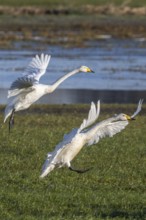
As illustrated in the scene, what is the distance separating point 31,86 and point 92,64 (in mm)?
15999

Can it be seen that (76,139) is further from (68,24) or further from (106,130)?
(68,24)

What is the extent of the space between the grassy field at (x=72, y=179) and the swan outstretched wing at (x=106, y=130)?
0.53 metres

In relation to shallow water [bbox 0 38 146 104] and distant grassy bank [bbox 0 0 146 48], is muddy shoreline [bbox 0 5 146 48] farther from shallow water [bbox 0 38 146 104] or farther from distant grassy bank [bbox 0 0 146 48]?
shallow water [bbox 0 38 146 104]

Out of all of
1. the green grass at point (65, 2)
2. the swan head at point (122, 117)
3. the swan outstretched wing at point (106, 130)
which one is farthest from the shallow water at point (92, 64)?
the green grass at point (65, 2)

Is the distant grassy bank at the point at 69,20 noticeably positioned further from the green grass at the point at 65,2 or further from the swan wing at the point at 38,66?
the swan wing at the point at 38,66

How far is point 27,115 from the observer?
18.2 meters

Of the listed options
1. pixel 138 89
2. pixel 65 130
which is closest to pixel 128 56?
pixel 138 89

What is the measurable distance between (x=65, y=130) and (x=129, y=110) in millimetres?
3901

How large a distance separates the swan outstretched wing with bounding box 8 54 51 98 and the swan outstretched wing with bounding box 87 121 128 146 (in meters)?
2.26

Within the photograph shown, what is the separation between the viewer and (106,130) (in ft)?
34.5

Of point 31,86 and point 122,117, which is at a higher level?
point 122,117

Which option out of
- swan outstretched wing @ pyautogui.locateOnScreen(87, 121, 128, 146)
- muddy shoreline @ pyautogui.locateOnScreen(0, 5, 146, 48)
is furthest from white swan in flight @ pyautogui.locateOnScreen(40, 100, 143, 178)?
muddy shoreline @ pyautogui.locateOnScreen(0, 5, 146, 48)

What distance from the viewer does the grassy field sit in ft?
28.9

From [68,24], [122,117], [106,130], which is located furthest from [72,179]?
[68,24]
